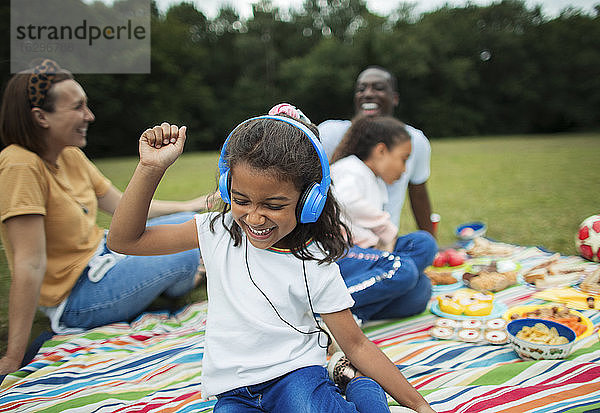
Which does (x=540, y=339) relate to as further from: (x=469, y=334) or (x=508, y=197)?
(x=508, y=197)

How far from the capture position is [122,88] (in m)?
28.2

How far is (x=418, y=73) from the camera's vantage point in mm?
32656

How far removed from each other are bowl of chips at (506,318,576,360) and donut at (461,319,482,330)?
0.75 ft

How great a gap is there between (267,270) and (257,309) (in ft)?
0.47

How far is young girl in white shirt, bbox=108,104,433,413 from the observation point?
1572mm

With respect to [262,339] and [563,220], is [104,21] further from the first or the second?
[262,339]

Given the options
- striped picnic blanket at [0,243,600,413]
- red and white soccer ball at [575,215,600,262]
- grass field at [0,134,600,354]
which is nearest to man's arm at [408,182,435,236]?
grass field at [0,134,600,354]

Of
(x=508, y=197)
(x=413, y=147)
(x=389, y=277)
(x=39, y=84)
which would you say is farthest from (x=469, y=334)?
(x=508, y=197)

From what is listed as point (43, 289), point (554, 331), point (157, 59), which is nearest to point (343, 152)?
point (554, 331)

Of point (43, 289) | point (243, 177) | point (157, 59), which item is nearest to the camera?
point (243, 177)

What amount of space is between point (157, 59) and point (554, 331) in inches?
1271

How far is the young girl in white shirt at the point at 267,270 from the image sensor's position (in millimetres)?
1572

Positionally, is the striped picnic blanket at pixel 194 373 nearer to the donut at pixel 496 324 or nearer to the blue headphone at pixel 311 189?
the donut at pixel 496 324

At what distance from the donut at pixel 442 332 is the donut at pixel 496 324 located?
0.67ft
